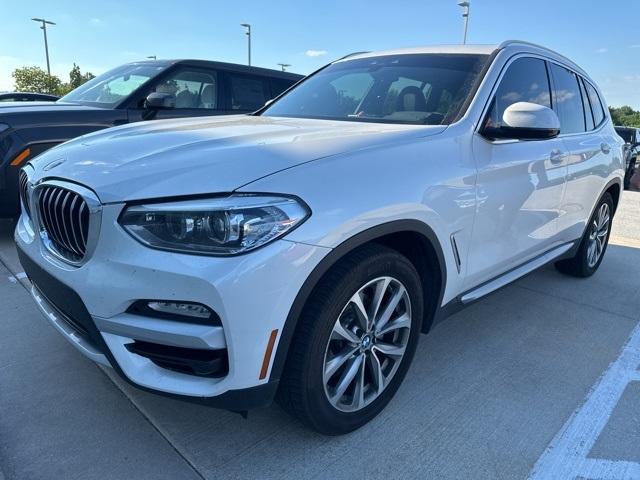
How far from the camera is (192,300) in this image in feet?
5.46

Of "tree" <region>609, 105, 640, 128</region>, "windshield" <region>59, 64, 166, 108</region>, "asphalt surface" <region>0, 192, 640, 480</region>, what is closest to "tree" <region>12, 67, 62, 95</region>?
"windshield" <region>59, 64, 166, 108</region>

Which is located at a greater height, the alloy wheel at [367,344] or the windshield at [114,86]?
the windshield at [114,86]

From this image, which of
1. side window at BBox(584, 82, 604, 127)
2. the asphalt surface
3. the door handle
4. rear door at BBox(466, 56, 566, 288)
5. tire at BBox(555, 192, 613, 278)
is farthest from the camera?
tire at BBox(555, 192, 613, 278)

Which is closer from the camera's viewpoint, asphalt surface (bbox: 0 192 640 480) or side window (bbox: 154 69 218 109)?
asphalt surface (bbox: 0 192 640 480)

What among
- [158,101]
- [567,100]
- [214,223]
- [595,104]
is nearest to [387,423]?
[214,223]

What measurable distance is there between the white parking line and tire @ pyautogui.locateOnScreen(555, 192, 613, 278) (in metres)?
1.60

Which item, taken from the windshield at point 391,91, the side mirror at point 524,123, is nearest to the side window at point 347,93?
the windshield at point 391,91

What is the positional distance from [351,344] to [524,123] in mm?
1431

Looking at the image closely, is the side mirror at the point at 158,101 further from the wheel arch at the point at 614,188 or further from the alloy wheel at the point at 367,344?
the wheel arch at the point at 614,188

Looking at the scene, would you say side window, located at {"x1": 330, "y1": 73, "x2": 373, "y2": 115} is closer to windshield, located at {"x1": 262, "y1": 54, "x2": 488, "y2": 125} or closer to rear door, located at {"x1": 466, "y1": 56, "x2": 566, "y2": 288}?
windshield, located at {"x1": 262, "y1": 54, "x2": 488, "y2": 125}

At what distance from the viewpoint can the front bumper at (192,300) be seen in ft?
5.42

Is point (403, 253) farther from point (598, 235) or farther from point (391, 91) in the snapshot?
point (598, 235)

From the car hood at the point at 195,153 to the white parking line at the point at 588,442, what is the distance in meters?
1.55

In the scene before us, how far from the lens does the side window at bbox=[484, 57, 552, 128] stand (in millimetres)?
2812
